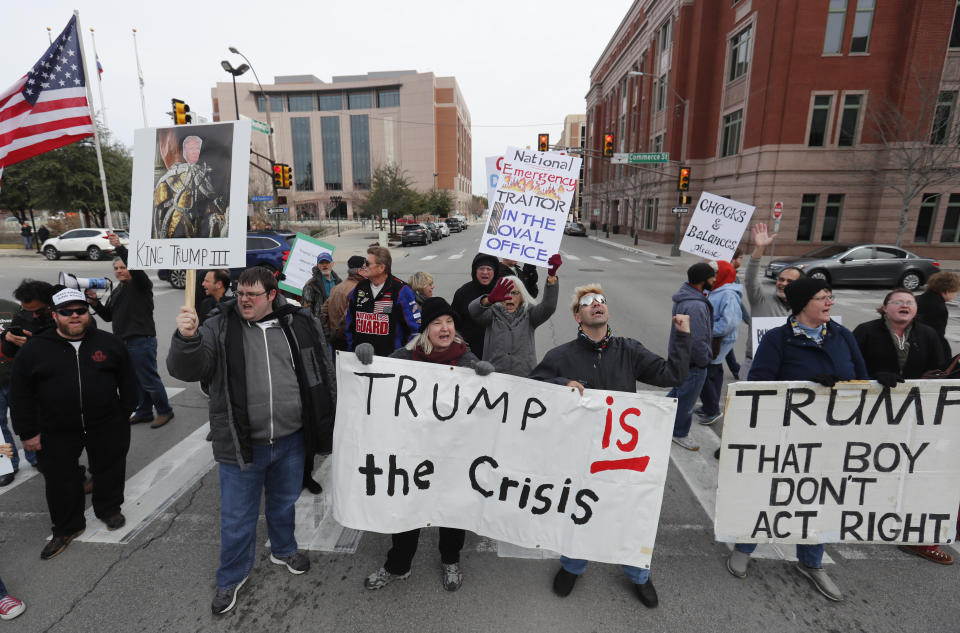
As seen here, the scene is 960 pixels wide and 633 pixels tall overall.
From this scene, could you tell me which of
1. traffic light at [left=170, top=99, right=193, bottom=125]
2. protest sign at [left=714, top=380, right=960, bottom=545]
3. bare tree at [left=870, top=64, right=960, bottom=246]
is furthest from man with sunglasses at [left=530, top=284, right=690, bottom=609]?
bare tree at [left=870, top=64, right=960, bottom=246]

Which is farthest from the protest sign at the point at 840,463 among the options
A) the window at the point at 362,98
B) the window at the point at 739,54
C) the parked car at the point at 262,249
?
the window at the point at 362,98

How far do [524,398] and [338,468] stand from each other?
128 centimetres

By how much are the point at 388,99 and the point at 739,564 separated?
9852 centimetres

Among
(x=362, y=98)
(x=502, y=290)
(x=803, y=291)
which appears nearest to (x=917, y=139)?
(x=803, y=291)

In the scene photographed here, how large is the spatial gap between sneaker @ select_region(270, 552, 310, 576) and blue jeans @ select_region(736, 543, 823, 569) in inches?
116

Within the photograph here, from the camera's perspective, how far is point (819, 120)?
23781 millimetres

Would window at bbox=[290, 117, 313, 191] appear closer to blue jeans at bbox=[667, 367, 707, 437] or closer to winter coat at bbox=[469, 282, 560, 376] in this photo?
winter coat at bbox=[469, 282, 560, 376]

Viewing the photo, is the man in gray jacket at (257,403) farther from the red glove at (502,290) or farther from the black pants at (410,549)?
the red glove at (502,290)

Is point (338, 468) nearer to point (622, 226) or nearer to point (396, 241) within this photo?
point (396, 241)

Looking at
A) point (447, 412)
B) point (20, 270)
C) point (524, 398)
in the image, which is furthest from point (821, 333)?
point (20, 270)

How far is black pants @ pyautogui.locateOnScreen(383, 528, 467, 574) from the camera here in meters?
3.12

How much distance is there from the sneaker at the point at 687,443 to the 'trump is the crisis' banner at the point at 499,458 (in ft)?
7.66

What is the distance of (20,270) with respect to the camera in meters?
20.1

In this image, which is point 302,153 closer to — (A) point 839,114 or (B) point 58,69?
(A) point 839,114
